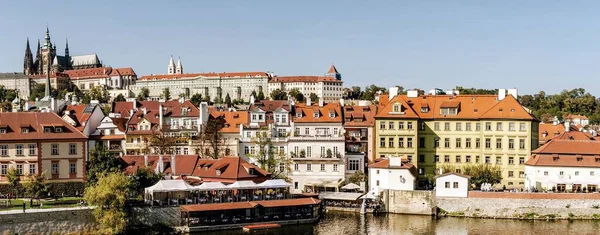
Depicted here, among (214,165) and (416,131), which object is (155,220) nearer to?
(214,165)

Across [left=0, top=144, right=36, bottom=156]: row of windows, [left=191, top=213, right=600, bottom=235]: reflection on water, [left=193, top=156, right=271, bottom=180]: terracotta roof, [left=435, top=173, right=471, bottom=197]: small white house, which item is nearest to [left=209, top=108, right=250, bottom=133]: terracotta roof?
[left=193, top=156, right=271, bottom=180]: terracotta roof

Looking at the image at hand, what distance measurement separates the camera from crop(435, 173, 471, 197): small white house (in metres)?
56.8

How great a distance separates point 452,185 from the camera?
2248 inches

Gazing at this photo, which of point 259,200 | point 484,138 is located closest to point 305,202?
point 259,200

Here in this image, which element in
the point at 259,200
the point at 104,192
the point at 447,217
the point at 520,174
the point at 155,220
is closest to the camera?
the point at 104,192

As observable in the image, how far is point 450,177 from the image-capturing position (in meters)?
57.1

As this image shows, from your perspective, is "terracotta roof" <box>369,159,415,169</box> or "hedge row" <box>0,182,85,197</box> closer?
"hedge row" <box>0,182,85,197</box>

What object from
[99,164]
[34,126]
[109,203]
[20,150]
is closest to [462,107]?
[99,164]

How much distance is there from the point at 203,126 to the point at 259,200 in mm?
20970

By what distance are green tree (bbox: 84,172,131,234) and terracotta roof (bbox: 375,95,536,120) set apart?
2804cm

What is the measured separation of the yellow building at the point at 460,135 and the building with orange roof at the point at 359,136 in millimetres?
2047

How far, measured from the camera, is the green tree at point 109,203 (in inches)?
1780

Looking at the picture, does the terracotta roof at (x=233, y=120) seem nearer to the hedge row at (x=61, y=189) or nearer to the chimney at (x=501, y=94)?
the hedge row at (x=61, y=189)

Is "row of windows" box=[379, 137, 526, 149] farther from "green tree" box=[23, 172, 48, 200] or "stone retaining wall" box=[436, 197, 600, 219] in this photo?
"green tree" box=[23, 172, 48, 200]
